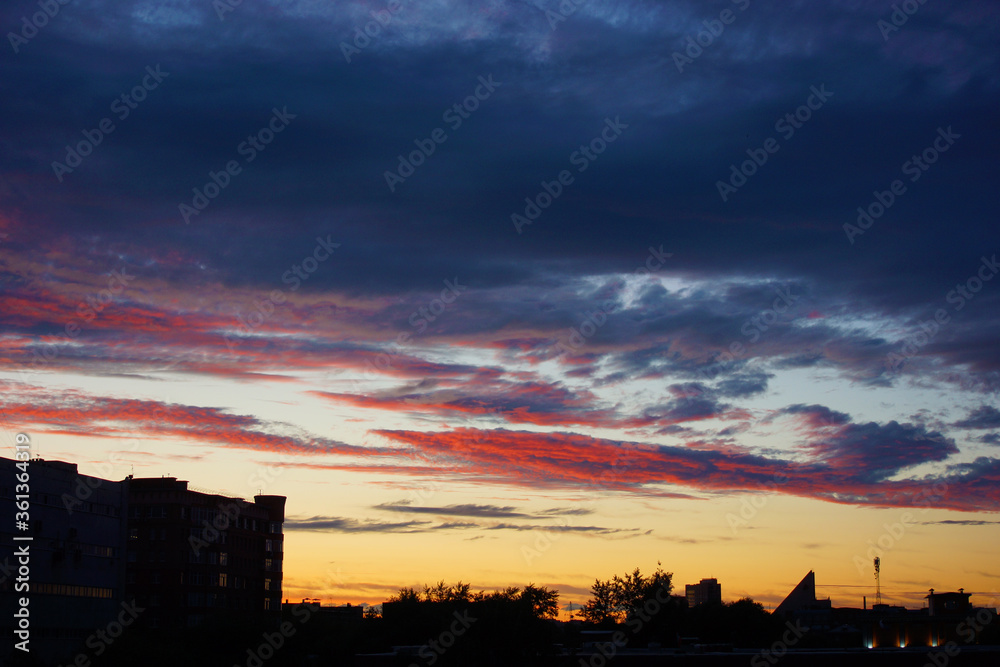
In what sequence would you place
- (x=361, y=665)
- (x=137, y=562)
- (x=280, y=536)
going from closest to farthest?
(x=361, y=665), (x=137, y=562), (x=280, y=536)

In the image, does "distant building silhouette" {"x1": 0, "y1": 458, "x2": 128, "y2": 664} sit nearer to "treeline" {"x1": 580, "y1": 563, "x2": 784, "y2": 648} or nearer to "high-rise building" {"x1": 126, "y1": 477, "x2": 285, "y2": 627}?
"high-rise building" {"x1": 126, "y1": 477, "x2": 285, "y2": 627}

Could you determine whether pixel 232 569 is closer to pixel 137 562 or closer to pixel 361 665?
pixel 137 562


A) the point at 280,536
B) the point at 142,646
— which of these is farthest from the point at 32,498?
the point at 280,536

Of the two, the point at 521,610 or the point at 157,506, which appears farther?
the point at 157,506

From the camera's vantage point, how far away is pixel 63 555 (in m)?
106

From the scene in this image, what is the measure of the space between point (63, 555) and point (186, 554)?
134 feet

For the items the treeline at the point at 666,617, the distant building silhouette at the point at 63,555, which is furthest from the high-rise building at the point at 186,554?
the treeline at the point at 666,617

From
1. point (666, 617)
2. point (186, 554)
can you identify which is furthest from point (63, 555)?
point (666, 617)

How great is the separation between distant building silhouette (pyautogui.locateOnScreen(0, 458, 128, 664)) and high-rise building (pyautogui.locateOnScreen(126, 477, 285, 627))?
85.6 ft

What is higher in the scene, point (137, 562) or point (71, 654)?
point (137, 562)

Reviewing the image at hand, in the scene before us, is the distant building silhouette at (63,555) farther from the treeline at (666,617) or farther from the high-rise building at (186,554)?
the treeline at (666,617)

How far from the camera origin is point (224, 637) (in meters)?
119

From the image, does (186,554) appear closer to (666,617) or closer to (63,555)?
(63,555)

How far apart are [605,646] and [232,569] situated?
289 ft
